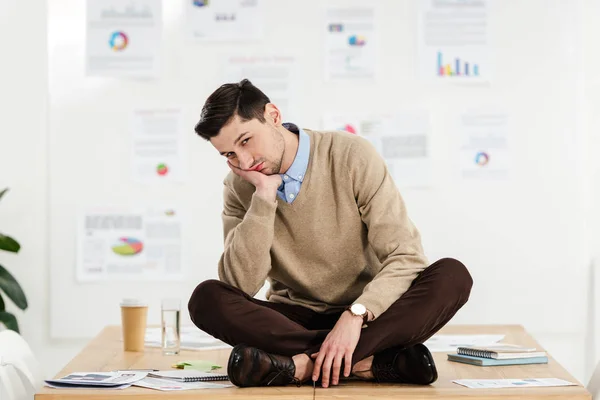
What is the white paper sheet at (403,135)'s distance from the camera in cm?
339

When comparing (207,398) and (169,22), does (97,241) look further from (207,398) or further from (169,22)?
(207,398)

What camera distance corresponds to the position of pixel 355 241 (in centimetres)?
222

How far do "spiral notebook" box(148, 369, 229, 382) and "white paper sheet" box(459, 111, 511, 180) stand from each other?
1.72 m

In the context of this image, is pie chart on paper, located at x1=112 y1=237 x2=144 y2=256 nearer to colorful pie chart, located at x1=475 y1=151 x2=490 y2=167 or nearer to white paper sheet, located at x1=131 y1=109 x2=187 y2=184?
white paper sheet, located at x1=131 y1=109 x2=187 y2=184

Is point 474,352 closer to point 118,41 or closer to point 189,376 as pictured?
point 189,376

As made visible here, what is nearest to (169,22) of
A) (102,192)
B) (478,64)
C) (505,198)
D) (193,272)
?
(102,192)

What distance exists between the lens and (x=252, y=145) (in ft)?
6.95

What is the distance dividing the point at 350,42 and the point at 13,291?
1.55 metres

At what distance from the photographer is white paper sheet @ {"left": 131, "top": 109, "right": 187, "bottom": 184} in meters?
3.41

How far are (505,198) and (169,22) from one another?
147 cm

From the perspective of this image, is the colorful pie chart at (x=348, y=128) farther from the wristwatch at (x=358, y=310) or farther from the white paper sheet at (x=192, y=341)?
the wristwatch at (x=358, y=310)

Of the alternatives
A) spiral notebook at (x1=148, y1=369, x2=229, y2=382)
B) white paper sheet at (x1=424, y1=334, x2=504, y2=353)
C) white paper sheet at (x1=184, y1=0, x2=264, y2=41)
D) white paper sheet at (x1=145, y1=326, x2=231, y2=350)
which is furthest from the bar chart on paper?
spiral notebook at (x1=148, y1=369, x2=229, y2=382)

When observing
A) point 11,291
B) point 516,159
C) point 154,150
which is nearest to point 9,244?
point 11,291

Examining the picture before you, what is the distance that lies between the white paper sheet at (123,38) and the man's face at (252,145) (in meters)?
1.36
